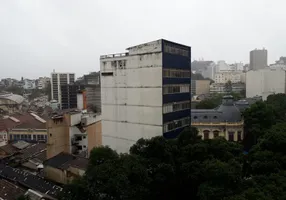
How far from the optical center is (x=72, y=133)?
120ft

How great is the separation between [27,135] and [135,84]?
87.6ft

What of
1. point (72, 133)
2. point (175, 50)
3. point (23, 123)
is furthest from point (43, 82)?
point (175, 50)

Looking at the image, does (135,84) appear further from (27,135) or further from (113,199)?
(27,135)

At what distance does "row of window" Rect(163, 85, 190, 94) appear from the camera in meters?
28.4

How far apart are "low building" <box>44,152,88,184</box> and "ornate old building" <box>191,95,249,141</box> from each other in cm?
1823

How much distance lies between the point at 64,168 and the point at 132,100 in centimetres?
976

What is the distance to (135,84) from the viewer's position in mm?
30094

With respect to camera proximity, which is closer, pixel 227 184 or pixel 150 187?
pixel 227 184

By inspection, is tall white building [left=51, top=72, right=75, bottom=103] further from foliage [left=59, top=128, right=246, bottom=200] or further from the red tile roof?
foliage [left=59, top=128, right=246, bottom=200]

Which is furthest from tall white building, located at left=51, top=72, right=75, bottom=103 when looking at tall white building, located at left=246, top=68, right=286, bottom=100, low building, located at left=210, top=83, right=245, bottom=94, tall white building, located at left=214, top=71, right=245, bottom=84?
tall white building, located at left=246, top=68, right=286, bottom=100

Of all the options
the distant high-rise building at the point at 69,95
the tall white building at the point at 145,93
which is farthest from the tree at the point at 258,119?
the distant high-rise building at the point at 69,95

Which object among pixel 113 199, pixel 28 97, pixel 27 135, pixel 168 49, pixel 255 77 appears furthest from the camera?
pixel 28 97

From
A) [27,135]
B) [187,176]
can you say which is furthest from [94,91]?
[187,176]

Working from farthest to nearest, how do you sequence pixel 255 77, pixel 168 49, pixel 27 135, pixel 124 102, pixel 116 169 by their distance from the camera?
pixel 255 77 < pixel 27 135 < pixel 124 102 < pixel 168 49 < pixel 116 169
